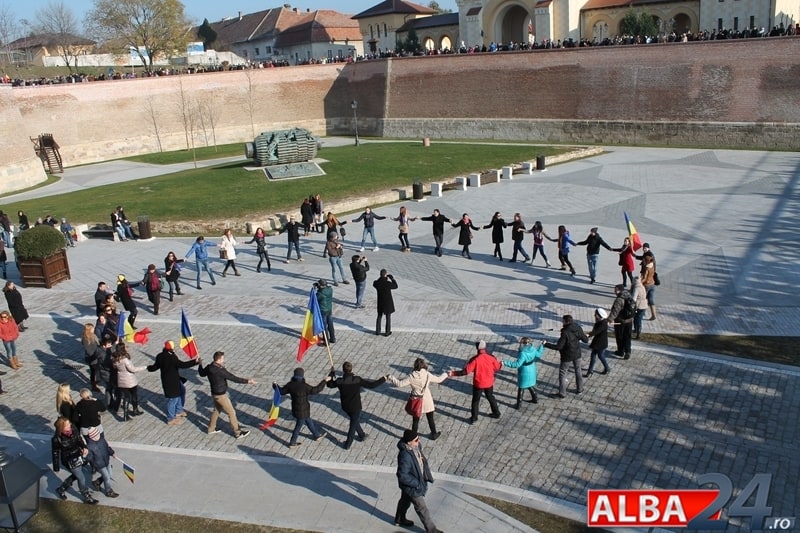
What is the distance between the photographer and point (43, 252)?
1722 cm

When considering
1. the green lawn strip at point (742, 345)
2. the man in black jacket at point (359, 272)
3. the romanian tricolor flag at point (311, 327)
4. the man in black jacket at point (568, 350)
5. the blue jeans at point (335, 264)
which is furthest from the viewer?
the blue jeans at point (335, 264)

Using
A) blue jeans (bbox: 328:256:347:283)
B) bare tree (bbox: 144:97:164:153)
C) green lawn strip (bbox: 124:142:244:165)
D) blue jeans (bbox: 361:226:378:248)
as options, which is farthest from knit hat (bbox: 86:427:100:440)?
bare tree (bbox: 144:97:164:153)

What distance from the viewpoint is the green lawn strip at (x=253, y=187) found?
2441 cm

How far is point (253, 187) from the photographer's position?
27.2 meters

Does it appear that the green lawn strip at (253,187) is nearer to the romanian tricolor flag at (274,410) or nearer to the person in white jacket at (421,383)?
the romanian tricolor flag at (274,410)

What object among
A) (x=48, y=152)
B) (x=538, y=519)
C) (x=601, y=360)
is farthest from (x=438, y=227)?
(x=48, y=152)

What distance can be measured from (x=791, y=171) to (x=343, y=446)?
2439 centimetres

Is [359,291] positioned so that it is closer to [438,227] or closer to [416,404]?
[438,227]

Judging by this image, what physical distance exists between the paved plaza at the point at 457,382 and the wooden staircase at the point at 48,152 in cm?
2086

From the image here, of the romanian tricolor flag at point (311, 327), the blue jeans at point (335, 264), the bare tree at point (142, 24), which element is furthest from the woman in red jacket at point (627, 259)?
the bare tree at point (142, 24)

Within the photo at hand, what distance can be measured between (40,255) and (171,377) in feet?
30.3

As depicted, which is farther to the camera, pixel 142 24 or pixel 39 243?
pixel 142 24

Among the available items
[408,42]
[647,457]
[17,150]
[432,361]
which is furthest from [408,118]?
[647,457]

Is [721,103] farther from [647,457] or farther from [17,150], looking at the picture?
[17,150]
